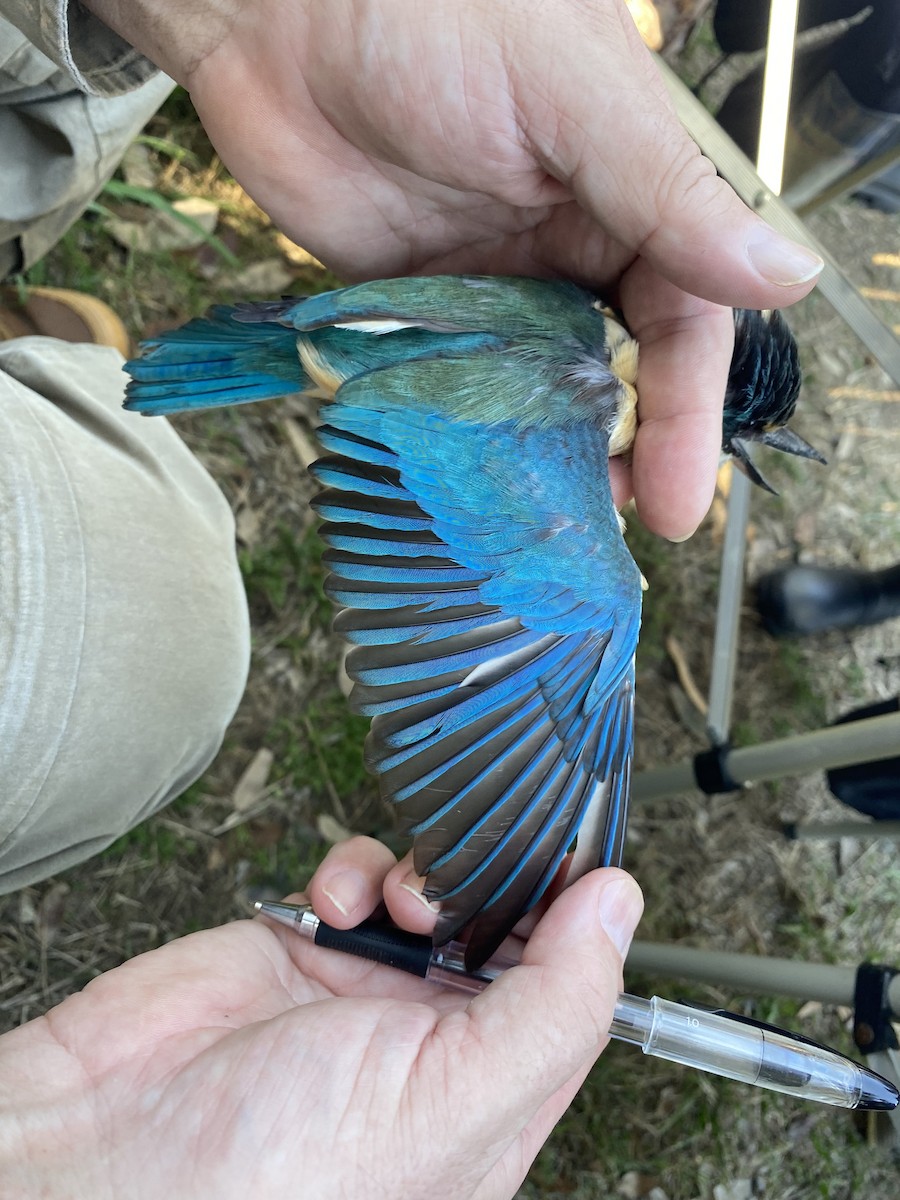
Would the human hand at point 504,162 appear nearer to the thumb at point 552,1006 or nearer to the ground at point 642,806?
the thumb at point 552,1006

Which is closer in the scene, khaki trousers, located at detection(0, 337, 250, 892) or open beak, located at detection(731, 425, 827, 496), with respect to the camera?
khaki trousers, located at detection(0, 337, 250, 892)

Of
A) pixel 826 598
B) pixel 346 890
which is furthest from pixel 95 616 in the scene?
pixel 826 598

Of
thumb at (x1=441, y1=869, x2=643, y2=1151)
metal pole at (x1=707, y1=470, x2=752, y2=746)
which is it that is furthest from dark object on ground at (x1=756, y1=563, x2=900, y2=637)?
thumb at (x1=441, y1=869, x2=643, y2=1151)

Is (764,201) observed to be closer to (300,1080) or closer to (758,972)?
(758,972)

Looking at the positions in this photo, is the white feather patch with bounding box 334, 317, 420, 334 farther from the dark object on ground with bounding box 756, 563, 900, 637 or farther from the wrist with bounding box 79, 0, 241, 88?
the dark object on ground with bounding box 756, 563, 900, 637

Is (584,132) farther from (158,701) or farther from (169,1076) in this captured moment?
(169,1076)

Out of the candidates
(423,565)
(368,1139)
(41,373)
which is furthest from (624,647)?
(41,373)

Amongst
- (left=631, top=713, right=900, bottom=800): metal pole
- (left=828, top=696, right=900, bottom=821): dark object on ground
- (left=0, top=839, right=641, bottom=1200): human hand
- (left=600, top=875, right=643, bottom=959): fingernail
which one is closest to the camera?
(left=0, top=839, right=641, bottom=1200): human hand
